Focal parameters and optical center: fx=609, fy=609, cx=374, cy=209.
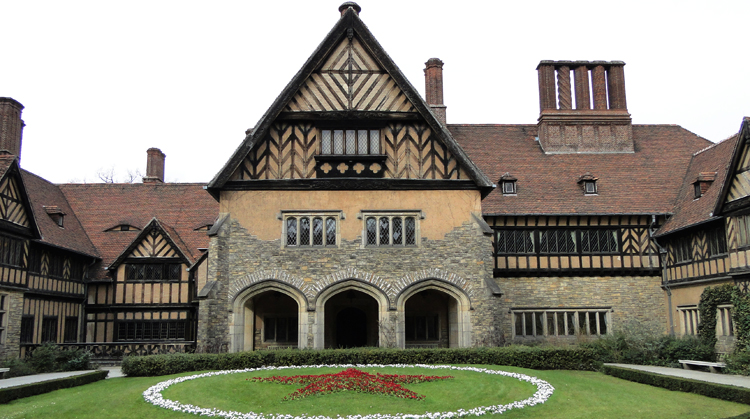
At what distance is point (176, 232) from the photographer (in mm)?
28250

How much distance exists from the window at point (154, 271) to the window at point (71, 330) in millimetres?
2839

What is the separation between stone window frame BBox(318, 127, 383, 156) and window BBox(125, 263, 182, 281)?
375 inches

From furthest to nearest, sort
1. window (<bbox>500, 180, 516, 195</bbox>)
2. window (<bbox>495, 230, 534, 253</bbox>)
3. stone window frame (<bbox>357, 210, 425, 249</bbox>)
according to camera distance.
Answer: window (<bbox>500, 180, 516, 195</bbox>)
window (<bbox>495, 230, 534, 253</bbox>)
stone window frame (<bbox>357, 210, 425, 249</bbox>)

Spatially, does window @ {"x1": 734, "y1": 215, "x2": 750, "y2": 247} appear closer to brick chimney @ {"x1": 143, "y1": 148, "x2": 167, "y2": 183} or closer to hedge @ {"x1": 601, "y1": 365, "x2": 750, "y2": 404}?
hedge @ {"x1": 601, "y1": 365, "x2": 750, "y2": 404}

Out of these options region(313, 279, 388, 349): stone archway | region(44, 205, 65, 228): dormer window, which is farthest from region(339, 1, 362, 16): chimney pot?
region(44, 205, 65, 228): dormer window

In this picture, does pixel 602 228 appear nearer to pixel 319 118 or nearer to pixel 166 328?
pixel 319 118

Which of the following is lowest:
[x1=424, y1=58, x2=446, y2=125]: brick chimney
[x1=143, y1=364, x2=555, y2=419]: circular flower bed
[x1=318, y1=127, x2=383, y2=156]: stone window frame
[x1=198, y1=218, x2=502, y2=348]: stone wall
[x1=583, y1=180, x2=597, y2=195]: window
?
[x1=143, y1=364, x2=555, y2=419]: circular flower bed

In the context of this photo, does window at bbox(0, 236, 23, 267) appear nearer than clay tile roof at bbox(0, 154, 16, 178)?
Yes

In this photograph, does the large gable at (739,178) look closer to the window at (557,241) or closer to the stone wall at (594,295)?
the stone wall at (594,295)

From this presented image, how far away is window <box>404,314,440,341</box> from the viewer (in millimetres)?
22828

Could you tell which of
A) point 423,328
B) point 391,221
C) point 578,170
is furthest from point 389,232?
point 578,170

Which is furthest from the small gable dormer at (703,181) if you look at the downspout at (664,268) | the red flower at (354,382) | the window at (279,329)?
the window at (279,329)

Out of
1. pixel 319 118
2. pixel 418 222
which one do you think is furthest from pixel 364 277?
pixel 319 118

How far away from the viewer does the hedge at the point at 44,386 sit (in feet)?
44.6
